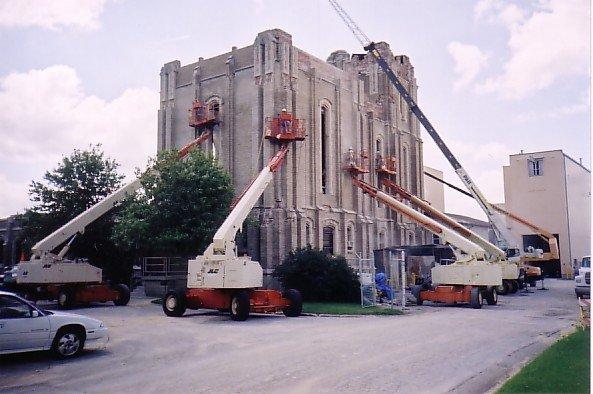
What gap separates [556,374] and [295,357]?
5.17m

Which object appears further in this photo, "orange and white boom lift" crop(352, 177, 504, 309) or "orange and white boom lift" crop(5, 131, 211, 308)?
"orange and white boom lift" crop(352, 177, 504, 309)

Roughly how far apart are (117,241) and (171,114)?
11768mm

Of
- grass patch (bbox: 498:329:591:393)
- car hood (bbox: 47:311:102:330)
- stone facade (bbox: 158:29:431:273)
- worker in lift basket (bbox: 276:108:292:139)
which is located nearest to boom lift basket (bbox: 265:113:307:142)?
worker in lift basket (bbox: 276:108:292:139)

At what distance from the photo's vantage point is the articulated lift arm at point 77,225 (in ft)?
80.0

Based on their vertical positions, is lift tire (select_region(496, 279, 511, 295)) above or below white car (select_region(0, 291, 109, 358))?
below

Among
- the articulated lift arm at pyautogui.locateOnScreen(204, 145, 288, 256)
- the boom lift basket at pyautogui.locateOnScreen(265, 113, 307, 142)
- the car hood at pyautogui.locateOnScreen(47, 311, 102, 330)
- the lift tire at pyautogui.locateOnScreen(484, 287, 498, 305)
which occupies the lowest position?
the lift tire at pyautogui.locateOnScreen(484, 287, 498, 305)

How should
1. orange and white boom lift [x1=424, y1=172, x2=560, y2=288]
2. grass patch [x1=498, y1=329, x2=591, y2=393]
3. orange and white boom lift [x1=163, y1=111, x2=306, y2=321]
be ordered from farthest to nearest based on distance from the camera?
orange and white boom lift [x1=424, y1=172, x2=560, y2=288], orange and white boom lift [x1=163, y1=111, x2=306, y2=321], grass patch [x1=498, y1=329, x2=591, y2=393]

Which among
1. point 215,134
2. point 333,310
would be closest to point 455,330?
point 333,310

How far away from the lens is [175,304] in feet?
66.9

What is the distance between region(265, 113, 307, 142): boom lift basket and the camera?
100 ft

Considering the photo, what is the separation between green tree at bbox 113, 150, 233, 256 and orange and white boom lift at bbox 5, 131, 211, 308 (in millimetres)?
2548

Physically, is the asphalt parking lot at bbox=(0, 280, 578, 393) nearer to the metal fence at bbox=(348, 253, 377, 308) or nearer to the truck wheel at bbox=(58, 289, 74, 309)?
the metal fence at bbox=(348, 253, 377, 308)

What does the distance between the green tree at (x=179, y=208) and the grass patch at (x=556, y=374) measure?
18114mm

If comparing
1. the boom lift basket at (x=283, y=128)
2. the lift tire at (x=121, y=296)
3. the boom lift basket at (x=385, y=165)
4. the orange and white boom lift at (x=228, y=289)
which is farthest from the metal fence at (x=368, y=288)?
the boom lift basket at (x=385, y=165)
